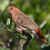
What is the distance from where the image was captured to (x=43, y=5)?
10.1 metres

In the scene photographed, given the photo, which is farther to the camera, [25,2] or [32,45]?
[25,2]

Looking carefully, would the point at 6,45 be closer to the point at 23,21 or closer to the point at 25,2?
the point at 23,21

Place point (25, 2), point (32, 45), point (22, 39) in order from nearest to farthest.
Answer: point (22, 39) < point (32, 45) < point (25, 2)

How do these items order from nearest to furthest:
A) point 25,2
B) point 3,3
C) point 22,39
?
point 22,39, point 3,3, point 25,2

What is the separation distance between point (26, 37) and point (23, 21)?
5.29 feet

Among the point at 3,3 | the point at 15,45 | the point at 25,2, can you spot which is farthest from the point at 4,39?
the point at 25,2

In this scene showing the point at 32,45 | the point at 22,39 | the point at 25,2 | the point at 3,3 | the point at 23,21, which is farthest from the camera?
the point at 25,2

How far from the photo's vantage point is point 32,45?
4859 mm

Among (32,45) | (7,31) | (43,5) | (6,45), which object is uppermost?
(7,31)

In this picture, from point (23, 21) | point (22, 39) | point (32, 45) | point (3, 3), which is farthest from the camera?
point (3, 3)

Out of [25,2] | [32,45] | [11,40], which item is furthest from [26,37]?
[25,2]

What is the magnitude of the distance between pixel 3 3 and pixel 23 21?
300cm

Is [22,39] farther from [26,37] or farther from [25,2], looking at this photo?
[25,2]

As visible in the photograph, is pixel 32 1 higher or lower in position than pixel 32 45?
lower
